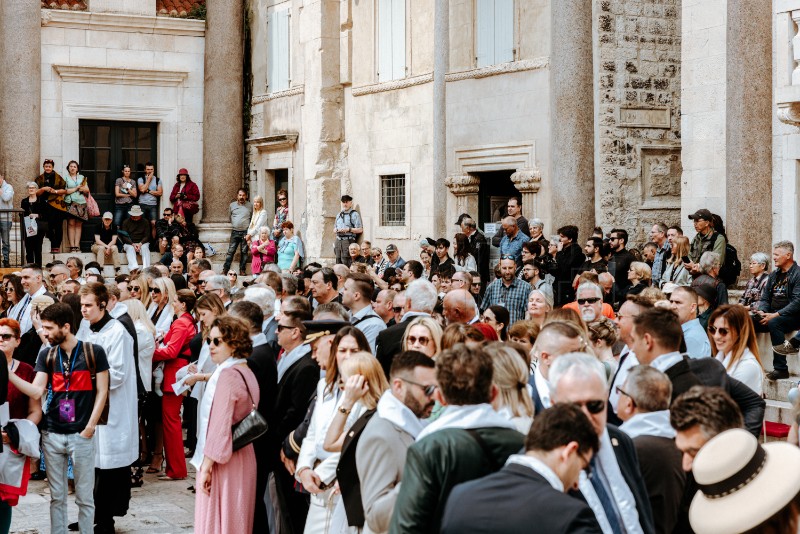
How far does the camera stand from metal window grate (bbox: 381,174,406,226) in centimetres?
2150

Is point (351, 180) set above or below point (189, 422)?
above

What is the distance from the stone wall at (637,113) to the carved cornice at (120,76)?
1148 cm

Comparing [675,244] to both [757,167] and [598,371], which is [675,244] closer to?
[757,167]

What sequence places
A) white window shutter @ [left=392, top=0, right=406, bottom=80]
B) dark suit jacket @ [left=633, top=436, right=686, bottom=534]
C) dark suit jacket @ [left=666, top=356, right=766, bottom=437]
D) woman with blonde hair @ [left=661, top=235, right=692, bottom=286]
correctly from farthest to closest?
white window shutter @ [left=392, top=0, right=406, bottom=80] < woman with blonde hair @ [left=661, top=235, right=692, bottom=286] < dark suit jacket @ [left=666, top=356, right=766, bottom=437] < dark suit jacket @ [left=633, top=436, right=686, bottom=534]

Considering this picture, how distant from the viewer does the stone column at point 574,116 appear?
1739 centimetres

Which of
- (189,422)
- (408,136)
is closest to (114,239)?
(408,136)

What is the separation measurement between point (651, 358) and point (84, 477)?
14.9ft

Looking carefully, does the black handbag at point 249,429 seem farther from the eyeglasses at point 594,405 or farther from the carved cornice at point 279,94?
the carved cornice at point 279,94

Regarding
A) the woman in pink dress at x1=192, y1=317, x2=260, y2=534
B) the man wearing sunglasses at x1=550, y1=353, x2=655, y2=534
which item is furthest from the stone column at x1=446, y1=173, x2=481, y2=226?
the man wearing sunglasses at x1=550, y1=353, x2=655, y2=534

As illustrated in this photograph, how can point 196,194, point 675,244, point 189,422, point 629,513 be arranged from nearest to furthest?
point 629,513 < point 189,422 < point 675,244 < point 196,194

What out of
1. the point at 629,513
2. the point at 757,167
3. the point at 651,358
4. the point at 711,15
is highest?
the point at 711,15

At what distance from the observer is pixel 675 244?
13.6 metres

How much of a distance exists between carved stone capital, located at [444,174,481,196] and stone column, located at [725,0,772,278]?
6573mm

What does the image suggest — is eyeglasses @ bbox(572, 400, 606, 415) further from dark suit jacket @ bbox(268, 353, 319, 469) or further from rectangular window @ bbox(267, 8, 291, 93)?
rectangular window @ bbox(267, 8, 291, 93)
